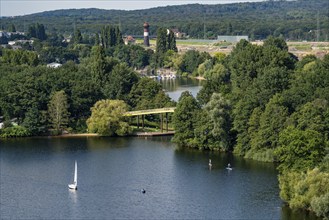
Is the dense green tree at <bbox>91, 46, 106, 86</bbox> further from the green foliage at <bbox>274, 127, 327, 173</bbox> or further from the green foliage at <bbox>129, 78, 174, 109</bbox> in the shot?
the green foliage at <bbox>274, 127, 327, 173</bbox>

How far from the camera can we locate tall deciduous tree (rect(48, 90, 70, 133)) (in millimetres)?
64438

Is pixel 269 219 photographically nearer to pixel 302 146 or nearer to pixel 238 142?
pixel 302 146

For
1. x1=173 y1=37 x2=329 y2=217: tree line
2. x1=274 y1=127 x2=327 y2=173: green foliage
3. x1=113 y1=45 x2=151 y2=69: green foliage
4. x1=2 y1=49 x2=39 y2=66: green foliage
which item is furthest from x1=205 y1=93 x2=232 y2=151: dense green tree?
x1=113 y1=45 x2=151 y2=69: green foliage

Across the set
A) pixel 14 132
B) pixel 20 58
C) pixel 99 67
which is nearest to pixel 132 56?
pixel 20 58

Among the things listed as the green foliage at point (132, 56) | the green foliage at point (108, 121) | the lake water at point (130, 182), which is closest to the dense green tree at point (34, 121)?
the lake water at point (130, 182)

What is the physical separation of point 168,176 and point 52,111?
16.9 meters

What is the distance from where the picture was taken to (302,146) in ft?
153

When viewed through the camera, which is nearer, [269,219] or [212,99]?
[269,219]

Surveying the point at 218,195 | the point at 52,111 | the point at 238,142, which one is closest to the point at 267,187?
the point at 218,195

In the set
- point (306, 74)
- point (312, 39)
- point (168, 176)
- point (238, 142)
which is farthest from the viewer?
point (312, 39)

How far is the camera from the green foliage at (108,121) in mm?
63000

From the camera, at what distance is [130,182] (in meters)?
49.2

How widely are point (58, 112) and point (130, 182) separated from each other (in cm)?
1674

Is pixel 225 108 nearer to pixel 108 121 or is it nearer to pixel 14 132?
pixel 108 121
